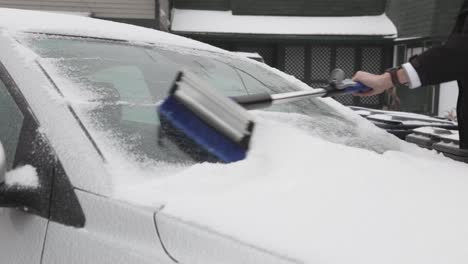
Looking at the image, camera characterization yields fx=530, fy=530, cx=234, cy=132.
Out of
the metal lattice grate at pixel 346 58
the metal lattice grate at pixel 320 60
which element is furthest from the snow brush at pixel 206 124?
the metal lattice grate at pixel 346 58

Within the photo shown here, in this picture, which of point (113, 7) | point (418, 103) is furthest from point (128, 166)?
point (418, 103)

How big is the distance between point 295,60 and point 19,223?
13.1 m

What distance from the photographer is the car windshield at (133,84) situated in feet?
5.06

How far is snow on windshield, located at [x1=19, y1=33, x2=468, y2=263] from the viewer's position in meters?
1.17

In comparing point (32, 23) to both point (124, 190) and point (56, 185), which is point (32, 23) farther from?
point (124, 190)

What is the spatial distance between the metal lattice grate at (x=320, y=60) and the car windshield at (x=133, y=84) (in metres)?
11.7

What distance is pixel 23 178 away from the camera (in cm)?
141

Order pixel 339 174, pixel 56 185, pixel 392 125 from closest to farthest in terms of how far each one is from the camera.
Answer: pixel 56 185 < pixel 339 174 < pixel 392 125

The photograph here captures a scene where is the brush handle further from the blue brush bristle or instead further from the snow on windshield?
the blue brush bristle

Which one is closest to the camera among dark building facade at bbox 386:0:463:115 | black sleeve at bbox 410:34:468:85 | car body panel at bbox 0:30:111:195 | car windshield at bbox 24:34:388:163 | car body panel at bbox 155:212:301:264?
car body panel at bbox 155:212:301:264

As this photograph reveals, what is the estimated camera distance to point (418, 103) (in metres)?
12.5

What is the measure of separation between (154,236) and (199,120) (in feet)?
1.55

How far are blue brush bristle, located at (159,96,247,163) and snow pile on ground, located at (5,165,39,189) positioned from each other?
1.49 feet

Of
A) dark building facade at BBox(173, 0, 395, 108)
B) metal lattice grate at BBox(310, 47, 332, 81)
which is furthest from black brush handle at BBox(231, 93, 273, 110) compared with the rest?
metal lattice grate at BBox(310, 47, 332, 81)
